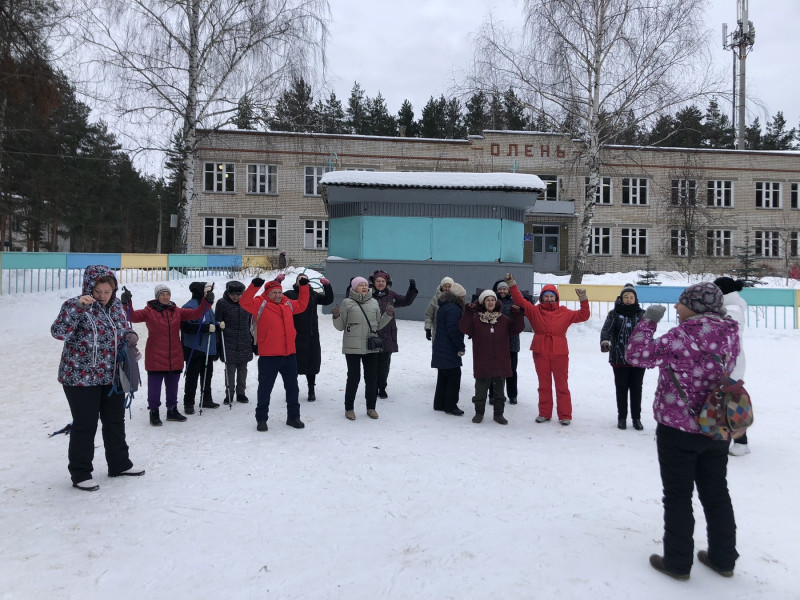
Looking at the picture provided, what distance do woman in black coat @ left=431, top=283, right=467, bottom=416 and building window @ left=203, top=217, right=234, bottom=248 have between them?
976 inches

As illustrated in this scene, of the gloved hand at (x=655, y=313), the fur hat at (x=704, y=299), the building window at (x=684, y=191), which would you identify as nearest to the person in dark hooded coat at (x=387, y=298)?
the gloved hand at (x=655, y=313)

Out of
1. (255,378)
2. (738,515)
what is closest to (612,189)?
(255,378)

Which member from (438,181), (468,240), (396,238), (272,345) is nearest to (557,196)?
(468,240)

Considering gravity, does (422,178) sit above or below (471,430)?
above

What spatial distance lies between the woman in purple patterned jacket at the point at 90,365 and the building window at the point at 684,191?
1272 inches

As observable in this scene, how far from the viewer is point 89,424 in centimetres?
423

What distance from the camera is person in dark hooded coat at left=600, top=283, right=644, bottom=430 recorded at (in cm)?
619

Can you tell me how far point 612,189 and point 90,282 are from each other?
103ft

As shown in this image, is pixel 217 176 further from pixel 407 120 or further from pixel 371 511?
pixel 371 511

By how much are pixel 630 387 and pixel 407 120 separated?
42296 millimetres

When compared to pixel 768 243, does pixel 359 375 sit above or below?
below

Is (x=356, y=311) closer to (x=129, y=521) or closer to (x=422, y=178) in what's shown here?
(x=129, y=521)

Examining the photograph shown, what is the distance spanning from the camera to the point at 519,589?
2943 mm

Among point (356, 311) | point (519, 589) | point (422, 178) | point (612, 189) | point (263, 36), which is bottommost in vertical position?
point (519, 589)
